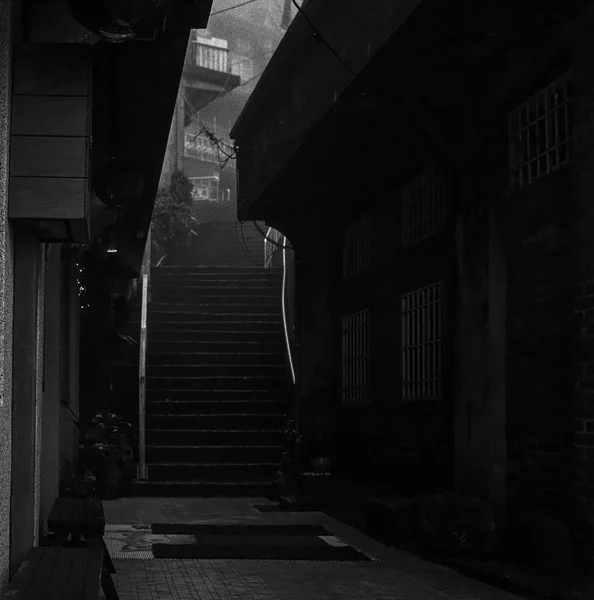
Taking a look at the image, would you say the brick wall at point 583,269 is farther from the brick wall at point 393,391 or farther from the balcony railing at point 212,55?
the balcony railing at point 212,55

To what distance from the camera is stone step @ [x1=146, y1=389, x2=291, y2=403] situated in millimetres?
18172

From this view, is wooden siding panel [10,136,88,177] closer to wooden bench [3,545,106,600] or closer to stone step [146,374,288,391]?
wooden bench [3,545,106,600]

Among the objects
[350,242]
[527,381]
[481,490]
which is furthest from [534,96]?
[350,242]

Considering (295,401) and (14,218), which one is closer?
(14,218)

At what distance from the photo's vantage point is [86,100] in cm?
536

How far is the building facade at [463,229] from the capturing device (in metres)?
8.04

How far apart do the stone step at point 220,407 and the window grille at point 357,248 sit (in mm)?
3169

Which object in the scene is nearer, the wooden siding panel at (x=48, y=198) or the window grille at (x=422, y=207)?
the wooden siding panel at (x=48, y=198)

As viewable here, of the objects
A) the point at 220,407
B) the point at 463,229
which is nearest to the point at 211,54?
the point at 220,407

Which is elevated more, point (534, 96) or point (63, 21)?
point (534, 96)

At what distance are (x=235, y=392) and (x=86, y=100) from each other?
13.2 metres

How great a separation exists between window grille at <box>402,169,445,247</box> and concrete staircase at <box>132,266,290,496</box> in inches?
201

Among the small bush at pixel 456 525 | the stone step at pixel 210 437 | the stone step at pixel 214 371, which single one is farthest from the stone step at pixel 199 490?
the small bush at pixel 456 525

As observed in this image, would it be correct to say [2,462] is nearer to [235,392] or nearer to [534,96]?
[534,96]
